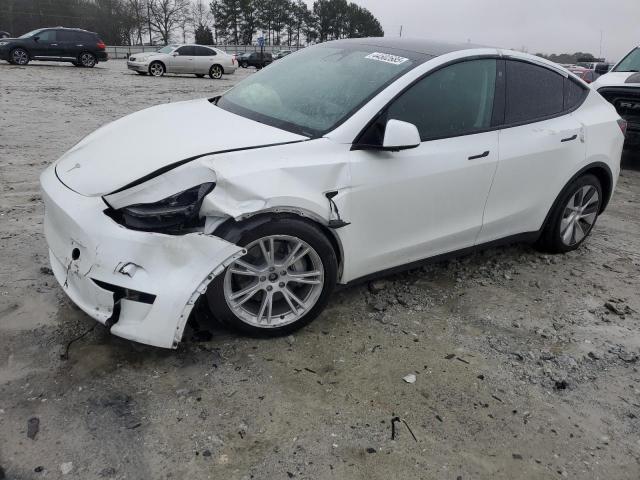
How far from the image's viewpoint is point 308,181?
2.88 meters

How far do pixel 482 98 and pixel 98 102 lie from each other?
10.8 meters

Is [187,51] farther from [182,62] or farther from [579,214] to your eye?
[579,214]

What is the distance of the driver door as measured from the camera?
3121 millimetres

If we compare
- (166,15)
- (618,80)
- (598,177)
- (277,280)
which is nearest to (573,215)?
(598,177)

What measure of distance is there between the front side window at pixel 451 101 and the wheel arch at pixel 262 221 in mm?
790

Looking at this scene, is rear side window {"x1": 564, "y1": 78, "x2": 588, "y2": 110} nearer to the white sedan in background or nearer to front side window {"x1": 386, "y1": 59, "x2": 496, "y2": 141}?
front side window {"x1": 386, "y1": 59, "x2": 496, "y2": 141}

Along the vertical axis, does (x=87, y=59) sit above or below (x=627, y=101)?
below

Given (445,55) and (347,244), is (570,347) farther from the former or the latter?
(445,55)

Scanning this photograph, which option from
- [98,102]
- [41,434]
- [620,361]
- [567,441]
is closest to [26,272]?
[41,434]

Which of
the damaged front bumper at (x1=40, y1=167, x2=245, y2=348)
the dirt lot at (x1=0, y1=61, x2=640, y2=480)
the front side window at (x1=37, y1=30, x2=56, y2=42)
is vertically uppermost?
the front side window at (x1=37, y1=30, x2=56, y2=42)

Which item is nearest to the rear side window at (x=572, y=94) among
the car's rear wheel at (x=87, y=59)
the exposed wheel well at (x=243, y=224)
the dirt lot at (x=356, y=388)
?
the dirt lot at (x=356, y=388)

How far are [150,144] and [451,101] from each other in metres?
1.90

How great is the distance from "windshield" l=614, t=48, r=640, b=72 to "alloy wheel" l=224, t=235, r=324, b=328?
27.8 feet

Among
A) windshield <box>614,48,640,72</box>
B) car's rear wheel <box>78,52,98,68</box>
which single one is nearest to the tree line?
car's rear wheel <box>78,52,98,68</box>
